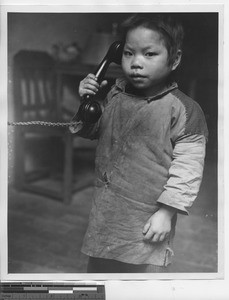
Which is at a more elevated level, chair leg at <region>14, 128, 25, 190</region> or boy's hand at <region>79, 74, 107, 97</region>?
boy's hand at <region>79, 74, 107, 97</region>

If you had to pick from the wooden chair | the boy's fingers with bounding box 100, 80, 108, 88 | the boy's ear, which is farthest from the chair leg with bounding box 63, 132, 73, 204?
the boy's ear

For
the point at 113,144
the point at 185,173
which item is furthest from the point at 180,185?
the point at 113,144

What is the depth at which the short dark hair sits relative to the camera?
73 cm

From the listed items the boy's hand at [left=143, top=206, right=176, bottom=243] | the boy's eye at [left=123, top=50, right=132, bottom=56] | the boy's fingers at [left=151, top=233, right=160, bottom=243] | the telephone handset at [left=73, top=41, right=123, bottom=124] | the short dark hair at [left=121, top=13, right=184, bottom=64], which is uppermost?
the short dark hair at [left=121, top=13, right=184, bottom=64]

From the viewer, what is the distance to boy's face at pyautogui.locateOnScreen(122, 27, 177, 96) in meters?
0.72

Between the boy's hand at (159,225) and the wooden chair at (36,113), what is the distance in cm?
15

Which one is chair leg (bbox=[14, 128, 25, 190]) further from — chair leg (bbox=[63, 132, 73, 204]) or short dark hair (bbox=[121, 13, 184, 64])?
short dark hair (bbox=[121, 13, 184, 64])

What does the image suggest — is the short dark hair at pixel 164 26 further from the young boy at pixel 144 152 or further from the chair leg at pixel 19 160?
the chair leg at pixel 19 160

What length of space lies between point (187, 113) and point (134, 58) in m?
0.13

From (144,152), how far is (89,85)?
150mm

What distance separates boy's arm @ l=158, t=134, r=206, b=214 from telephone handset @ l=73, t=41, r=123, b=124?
15cm

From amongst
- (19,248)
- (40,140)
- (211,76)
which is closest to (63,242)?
(19,248)

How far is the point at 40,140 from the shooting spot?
2.50 feet

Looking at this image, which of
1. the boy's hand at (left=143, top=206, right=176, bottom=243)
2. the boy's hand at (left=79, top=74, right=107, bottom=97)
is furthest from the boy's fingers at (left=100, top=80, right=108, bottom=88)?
the boy's hand at (left=143, top=206, right=176, bottom=243)
